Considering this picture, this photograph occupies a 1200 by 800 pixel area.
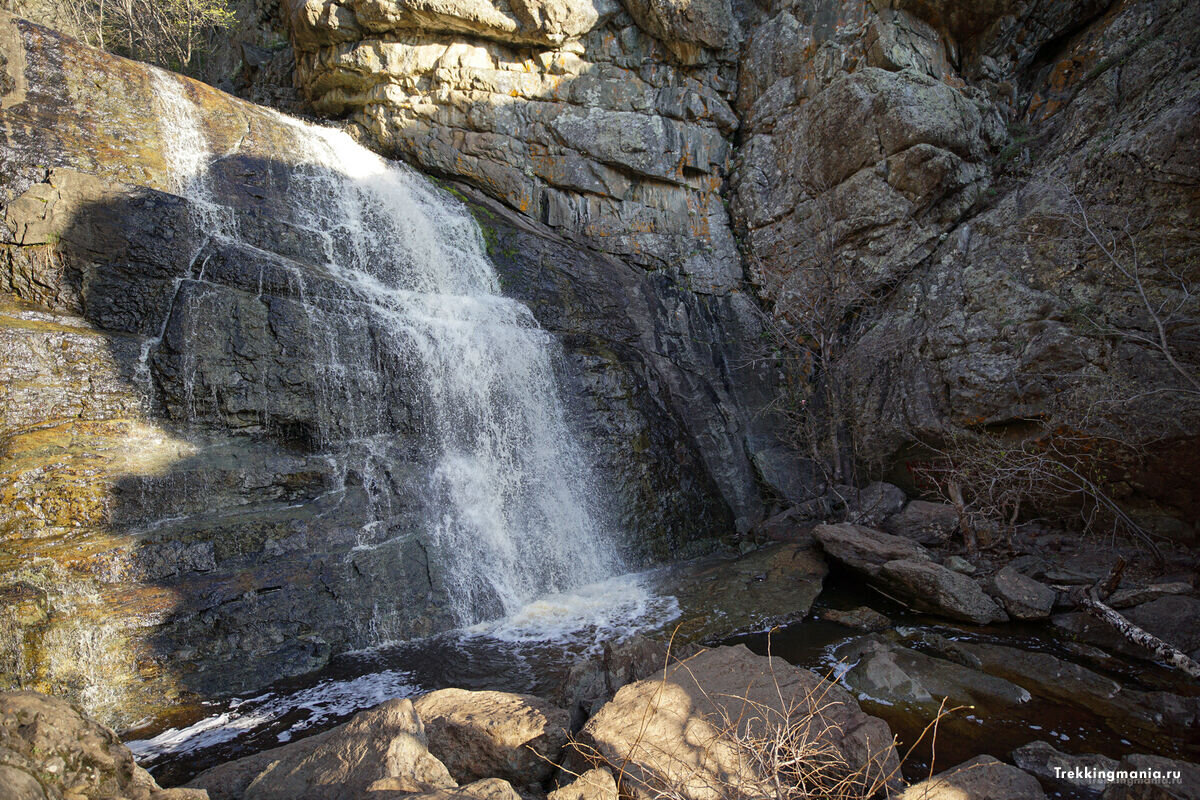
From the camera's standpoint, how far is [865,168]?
1230cm

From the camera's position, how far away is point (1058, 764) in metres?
4.08

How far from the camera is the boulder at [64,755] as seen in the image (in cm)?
254

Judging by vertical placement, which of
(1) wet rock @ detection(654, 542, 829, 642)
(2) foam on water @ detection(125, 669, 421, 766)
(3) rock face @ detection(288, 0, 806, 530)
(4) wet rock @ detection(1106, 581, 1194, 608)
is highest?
(3) rock face @ detection(288, 0, 806, 530)

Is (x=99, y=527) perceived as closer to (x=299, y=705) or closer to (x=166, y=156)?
(x=299, y=705)

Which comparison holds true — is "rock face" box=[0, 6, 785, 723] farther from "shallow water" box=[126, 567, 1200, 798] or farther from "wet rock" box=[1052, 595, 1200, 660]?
"wet rock" box=[1052, 595, 1200, 660]

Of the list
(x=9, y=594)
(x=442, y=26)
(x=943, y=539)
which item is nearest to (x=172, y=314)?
(x=9, y=594)

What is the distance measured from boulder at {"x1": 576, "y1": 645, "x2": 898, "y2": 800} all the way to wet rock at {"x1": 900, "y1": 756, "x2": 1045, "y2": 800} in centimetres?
23

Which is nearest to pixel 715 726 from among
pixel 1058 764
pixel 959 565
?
pixel 1058 764

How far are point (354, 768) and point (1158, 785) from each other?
4313mm

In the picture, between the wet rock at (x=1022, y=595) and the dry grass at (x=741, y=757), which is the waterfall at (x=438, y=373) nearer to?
the dry grass at (x=741, y=757)

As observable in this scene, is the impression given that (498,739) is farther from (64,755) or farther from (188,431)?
(188,431)

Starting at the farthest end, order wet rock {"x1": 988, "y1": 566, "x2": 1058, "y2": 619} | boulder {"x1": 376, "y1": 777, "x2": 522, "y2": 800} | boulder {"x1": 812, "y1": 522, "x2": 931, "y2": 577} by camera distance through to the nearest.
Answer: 1. boulder {"x1": 812, "y1": 522, "x2": 931, "y2": 577}
2. wet rock {"x1": 988, "y1": 566, "x2": 1058, "y2": 619}
3. boulder {"x1": 376, "y1": 777, "x2": 522, "y2": 800}

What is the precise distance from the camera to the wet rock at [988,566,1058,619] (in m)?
6.68

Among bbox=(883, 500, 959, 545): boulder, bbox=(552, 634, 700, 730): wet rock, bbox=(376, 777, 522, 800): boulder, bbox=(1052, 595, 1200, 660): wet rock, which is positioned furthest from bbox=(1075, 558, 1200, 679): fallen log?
bbox=(376, 777, 522, 800): boulder
